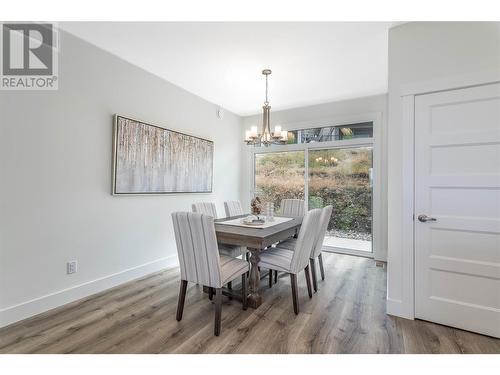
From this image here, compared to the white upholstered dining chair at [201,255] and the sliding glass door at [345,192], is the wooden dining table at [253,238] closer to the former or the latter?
the white upholstered dining chair at [201,255]

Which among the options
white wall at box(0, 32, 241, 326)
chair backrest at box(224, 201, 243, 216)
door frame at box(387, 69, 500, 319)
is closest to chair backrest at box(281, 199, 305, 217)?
chair backrest at box(224, 201, 243, 216)

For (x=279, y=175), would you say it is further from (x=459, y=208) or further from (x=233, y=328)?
(x=233, y=328)

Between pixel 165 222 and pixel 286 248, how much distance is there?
180cm

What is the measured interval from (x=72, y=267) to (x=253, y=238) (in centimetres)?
187

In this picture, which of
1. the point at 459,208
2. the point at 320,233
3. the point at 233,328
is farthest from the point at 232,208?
the point at 459,208

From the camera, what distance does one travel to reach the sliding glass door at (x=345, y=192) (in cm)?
412

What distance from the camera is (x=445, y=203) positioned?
2037 millimetres

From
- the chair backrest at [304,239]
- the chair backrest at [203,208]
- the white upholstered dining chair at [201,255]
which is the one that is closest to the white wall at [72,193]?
the chair backrest at [203,208]

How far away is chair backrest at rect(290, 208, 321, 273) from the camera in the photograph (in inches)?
86.9

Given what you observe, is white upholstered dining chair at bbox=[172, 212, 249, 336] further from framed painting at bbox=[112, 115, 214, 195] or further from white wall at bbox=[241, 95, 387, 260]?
white wall at bbox=[241, 95, 387, 260]

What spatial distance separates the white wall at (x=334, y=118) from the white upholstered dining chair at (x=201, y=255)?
285 centimetres

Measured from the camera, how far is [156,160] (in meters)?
3.25

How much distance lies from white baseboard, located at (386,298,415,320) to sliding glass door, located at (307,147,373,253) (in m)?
1.95
